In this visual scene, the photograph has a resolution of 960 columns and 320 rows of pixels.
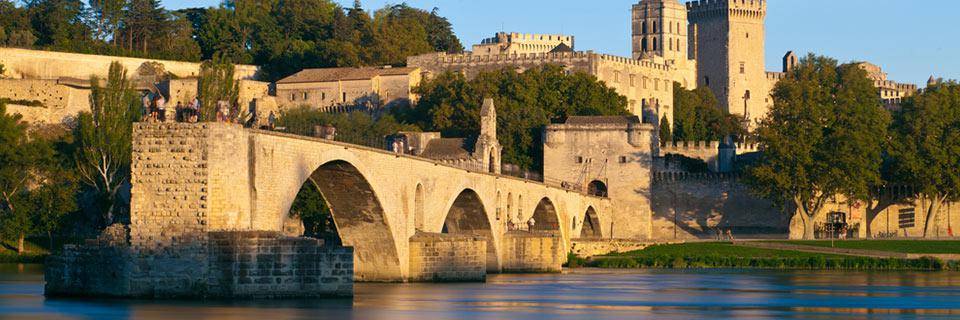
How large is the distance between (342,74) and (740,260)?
42.2 metres

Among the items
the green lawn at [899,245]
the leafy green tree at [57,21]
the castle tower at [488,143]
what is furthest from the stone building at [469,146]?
the leafy green tree at [57,21]

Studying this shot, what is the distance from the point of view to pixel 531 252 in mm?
73812

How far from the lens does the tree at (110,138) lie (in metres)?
75.1

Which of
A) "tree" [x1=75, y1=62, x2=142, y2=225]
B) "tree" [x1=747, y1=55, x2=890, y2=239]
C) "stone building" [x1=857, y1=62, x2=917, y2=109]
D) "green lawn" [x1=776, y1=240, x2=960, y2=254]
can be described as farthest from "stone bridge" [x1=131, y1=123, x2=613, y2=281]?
"stone building" [x1=857, y1=62, x2=917, y2=109]

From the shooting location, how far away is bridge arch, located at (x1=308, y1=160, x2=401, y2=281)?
56.1 meters

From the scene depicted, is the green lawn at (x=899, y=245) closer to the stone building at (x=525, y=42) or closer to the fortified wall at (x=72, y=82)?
the fortified wall at (x=72, y=82)

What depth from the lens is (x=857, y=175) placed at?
92.2m

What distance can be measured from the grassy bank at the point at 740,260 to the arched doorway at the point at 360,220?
923 inches

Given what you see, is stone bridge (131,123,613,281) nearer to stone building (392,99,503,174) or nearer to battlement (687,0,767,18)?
stone building (392,99,503,174)

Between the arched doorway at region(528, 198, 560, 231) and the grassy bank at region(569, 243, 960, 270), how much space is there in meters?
3.41

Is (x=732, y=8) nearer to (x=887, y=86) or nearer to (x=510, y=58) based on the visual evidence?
(x=887, y=86)

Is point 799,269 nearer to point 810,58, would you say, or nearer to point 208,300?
point 208,300

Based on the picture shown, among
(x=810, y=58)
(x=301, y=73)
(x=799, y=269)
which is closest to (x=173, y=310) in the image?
(x=799, y=269)

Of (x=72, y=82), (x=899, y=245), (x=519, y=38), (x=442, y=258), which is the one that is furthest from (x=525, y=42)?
(x=442, y=258)
